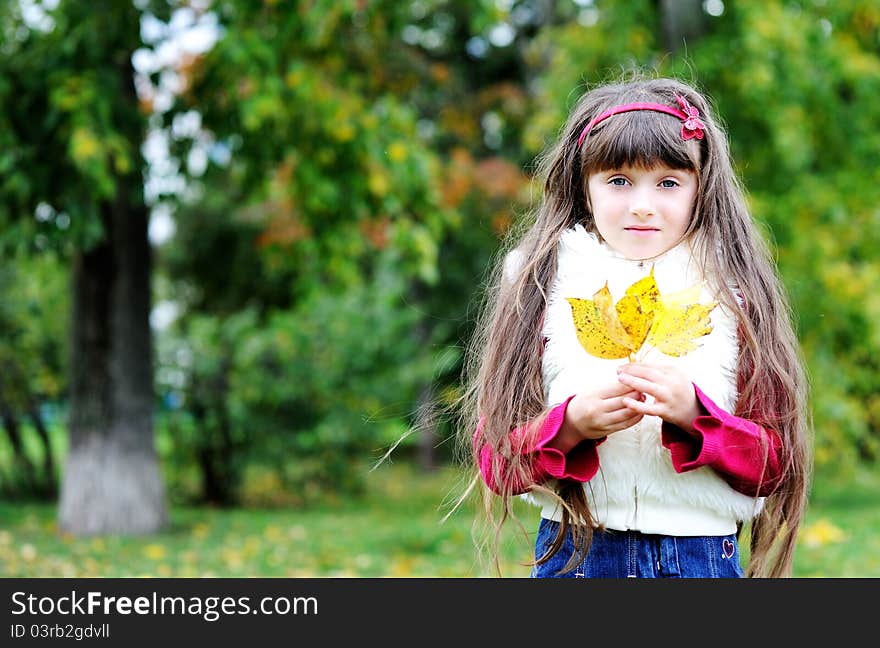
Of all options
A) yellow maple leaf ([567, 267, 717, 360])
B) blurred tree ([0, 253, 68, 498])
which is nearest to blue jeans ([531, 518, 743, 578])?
yellow maple leaf ([567, 267, 717, 360])

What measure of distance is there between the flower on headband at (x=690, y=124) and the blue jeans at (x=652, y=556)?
2.55 ft

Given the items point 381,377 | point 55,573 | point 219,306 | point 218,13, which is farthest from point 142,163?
point 219,306

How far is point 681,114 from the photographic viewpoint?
1.97 m

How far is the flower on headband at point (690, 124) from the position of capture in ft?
6.36

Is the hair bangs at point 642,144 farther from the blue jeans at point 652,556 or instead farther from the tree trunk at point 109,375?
the tree trunk at point 109,375

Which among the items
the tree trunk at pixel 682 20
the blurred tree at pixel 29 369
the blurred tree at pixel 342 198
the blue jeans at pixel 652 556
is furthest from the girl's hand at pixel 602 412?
the blurred tree at pixel 29 369

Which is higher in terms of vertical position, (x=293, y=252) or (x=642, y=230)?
(x=293, y=252)

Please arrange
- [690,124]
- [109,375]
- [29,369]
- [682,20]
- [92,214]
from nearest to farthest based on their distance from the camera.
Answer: [690,124]
[92,214]
[109,375]
[682,20]
[29,369]

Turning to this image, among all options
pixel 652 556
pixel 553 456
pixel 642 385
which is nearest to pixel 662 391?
pixel 642 385

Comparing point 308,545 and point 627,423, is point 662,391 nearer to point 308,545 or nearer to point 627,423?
point 627,423

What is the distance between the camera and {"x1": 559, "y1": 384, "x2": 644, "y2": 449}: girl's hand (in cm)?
174

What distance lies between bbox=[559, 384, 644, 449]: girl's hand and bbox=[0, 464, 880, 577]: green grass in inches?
106

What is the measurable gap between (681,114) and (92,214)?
16.6ft

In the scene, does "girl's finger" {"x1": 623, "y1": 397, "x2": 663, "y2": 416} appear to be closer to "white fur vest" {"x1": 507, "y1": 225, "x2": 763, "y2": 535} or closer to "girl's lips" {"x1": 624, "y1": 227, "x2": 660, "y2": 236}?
"white fur vest" {"x1": 507, "y1": 225, "x2": 763, "y2": 535}
